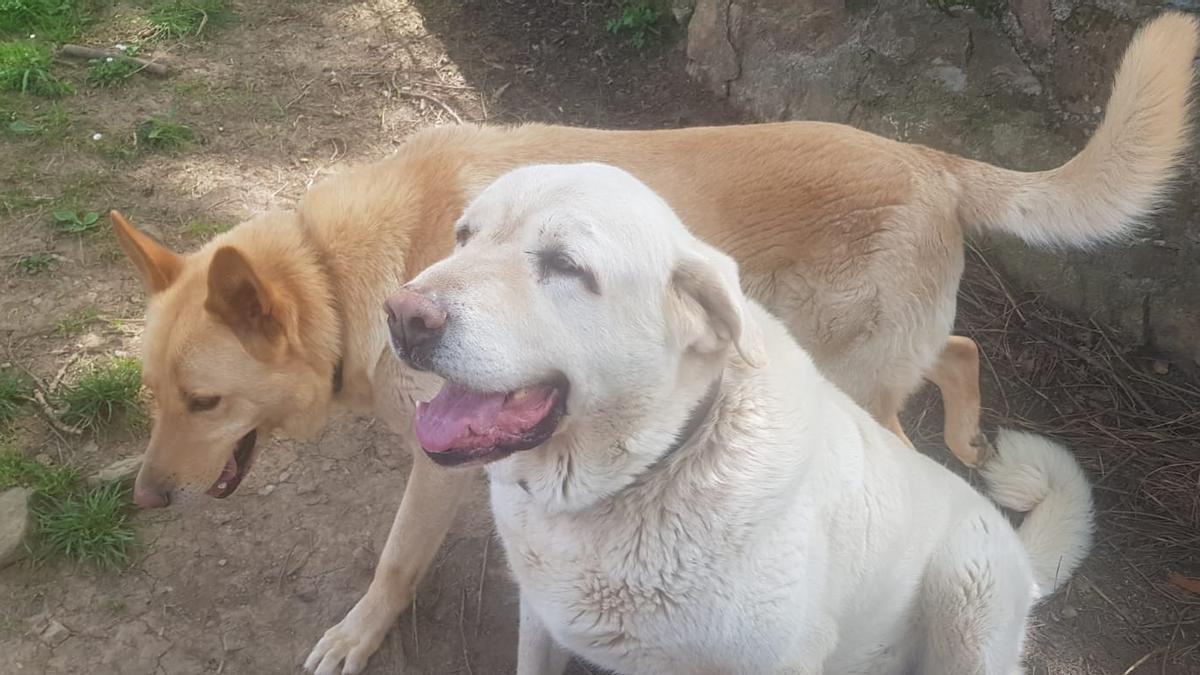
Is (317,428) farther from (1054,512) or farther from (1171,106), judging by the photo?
(1171,106)

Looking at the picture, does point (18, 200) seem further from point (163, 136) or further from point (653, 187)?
point (653, 187)

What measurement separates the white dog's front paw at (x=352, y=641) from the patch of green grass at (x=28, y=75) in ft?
12.8

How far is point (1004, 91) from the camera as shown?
3859 mm

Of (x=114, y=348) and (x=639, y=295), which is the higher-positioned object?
(x=639, y=295)

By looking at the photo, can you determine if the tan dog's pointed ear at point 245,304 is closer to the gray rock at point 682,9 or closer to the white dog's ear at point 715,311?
the white dog's ear at point 715,311

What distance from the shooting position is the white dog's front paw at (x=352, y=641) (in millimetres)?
2807

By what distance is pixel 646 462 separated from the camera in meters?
1.90

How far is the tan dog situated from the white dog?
2.31 ft

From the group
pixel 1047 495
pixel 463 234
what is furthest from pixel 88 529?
pixel 1047 495

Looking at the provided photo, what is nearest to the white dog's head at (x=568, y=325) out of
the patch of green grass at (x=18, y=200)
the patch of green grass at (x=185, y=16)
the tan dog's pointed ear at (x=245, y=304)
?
the tan dog's pointed ear at (x=245, y=304)

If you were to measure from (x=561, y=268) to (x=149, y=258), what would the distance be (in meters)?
1.46

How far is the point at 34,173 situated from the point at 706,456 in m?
4.24

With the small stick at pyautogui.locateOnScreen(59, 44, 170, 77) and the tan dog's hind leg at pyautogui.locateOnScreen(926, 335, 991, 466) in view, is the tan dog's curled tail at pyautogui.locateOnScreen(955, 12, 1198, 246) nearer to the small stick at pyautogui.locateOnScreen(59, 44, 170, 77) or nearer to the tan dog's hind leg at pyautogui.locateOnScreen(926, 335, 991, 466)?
the tan dog's hind leg at pyautogui.locateOnScreen(926, 335, 991, 466)

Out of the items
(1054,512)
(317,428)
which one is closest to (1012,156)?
(1054,512)
